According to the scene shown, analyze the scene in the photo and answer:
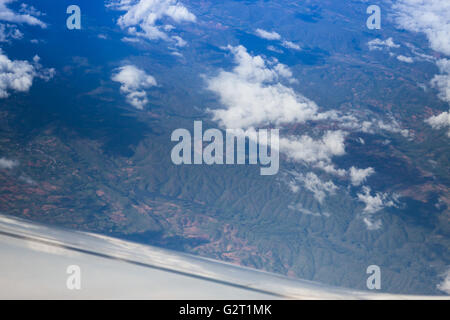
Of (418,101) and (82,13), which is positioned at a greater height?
(82,13)

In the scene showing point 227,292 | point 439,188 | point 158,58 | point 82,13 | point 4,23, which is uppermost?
point 82,13

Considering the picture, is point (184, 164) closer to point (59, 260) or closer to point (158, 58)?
point (158, 58)

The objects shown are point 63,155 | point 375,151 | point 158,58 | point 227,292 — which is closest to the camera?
point 227,292

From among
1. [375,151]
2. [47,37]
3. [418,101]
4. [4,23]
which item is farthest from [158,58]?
[418,101]

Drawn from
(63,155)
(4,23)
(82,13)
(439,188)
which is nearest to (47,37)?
(4,23)

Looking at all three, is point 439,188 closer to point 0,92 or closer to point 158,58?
point 158,58

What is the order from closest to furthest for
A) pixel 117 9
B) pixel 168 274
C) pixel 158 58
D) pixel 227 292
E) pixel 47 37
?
pixel 227 292 < pixel 168 274 < pixel 47 37 < pixel 158 58 < pixel 117 9
